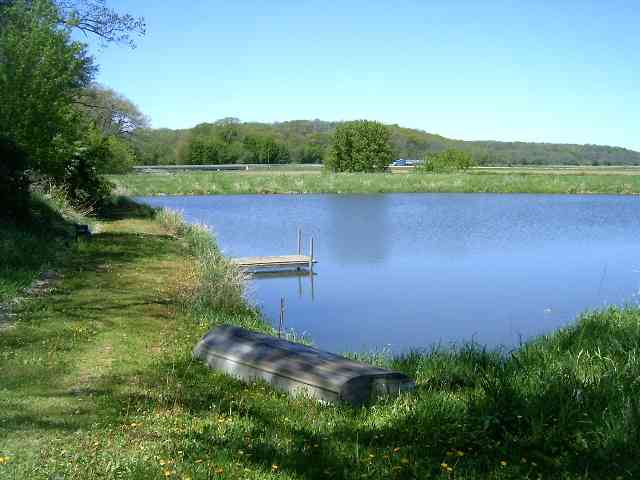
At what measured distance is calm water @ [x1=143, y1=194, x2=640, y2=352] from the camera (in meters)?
12.5

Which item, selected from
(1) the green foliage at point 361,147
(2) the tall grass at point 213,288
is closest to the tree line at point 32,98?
(2) the tall grass at point 213,288

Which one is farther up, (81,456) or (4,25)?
(4,25)

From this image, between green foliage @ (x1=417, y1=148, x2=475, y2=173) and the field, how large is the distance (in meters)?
6.38

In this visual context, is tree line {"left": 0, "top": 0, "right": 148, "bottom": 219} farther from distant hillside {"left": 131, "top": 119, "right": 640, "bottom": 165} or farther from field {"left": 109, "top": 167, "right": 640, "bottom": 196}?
distant hillside {"left": 131, "top": 119, "right": 640, "bottom": 165}

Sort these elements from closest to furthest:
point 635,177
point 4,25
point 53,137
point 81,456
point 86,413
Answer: point 81,456
point 86,413
point 53,137
point 4,25
point 635,177

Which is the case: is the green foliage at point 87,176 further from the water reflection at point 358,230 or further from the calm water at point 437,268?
the water reflection at point 358,230

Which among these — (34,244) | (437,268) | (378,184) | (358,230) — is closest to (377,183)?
(378,184)

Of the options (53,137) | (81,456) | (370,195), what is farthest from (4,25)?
(370,195)

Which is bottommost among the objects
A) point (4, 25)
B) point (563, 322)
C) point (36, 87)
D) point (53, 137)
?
point (563, 322)

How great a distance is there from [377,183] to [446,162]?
45.3ft

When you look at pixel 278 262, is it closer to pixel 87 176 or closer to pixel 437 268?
pixel 437 268

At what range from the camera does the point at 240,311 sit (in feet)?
35.5

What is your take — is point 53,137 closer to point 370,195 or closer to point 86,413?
point 86,413

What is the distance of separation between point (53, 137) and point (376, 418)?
15.5 m
